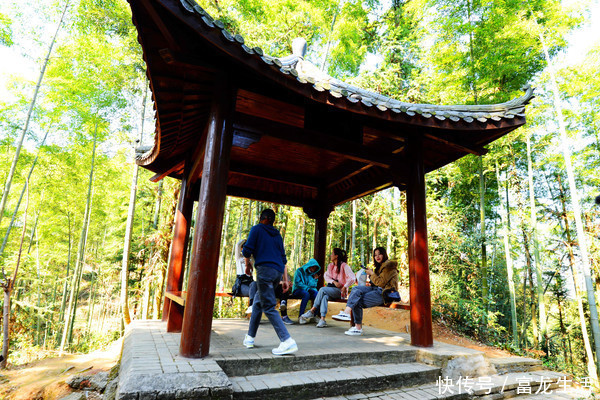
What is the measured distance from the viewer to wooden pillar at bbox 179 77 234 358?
2.57 metres

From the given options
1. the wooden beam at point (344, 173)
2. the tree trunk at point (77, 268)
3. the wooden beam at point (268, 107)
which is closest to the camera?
the wooden beam at point (268, 107)

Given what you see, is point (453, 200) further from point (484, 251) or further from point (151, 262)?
point (151, 262)

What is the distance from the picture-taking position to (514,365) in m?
3.74

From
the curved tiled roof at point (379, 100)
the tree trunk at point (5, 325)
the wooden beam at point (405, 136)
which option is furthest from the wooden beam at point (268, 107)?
the tree trunk at point (5, 325)

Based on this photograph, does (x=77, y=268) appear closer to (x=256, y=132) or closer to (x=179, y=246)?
(x=179, y=246)

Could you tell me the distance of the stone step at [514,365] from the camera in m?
3.60

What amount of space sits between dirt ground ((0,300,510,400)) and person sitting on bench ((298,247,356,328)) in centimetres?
262

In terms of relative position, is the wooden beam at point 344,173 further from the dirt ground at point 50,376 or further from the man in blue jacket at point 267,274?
the dirt ground at point 50,376

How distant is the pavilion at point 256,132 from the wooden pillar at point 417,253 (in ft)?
0.04

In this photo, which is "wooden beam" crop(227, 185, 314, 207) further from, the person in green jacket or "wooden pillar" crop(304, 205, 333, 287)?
the person in green jacket

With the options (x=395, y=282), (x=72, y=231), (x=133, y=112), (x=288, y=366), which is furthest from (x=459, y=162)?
(x=72, y=231)

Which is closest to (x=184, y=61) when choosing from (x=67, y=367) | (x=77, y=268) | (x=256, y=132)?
(x=256, y=132)

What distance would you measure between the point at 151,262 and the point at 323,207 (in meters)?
4.71

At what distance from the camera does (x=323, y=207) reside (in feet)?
20.1
